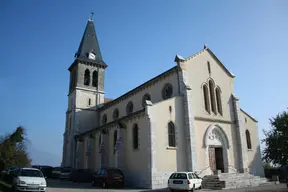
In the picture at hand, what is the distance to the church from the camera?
2036cm

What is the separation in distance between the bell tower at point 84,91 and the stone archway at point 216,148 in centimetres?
1946

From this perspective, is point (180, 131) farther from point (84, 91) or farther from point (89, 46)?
point (89, 46)

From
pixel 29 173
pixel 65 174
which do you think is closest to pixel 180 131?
pixel 29 173

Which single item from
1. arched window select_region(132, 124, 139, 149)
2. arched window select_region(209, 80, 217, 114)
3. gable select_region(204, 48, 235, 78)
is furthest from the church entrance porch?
gable select_region(204, 48, 235, 78)

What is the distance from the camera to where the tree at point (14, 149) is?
27.9m

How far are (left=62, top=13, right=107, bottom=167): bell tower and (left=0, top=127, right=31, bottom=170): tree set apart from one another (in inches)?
240

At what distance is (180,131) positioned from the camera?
21641mm

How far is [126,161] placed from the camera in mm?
22531

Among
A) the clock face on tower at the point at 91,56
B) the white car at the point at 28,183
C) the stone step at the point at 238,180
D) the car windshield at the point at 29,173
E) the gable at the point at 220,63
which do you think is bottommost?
the stone step at the point at 238,180

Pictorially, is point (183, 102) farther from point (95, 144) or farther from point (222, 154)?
point (95, 144)

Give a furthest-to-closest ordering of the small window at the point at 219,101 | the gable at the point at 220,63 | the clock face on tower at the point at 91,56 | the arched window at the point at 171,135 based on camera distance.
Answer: the clock face on tower at the point at 91,56 < the gable at the point at 220,63 < the small window at the point at 219,101 < the arched window at the point at 171,135

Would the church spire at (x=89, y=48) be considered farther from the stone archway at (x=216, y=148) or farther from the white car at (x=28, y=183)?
the white car at (x=28, y=183)

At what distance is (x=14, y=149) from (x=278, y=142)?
113 ft

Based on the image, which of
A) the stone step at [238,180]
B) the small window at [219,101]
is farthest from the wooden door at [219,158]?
the small window at [219,101]
